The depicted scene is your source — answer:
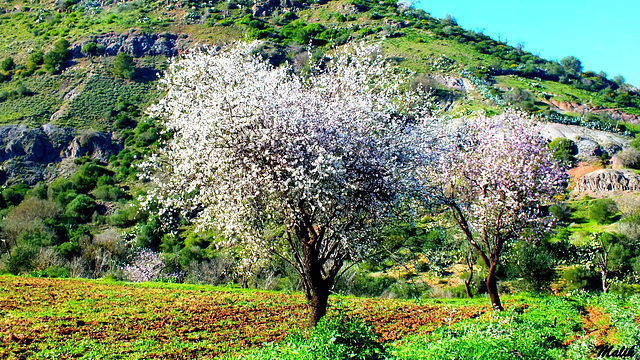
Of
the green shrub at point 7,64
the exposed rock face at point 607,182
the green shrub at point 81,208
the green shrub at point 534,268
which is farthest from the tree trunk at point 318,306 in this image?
the green shrub at point 7,64

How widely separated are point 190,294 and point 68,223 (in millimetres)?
35050

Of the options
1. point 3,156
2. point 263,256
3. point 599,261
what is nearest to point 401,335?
point 263,256

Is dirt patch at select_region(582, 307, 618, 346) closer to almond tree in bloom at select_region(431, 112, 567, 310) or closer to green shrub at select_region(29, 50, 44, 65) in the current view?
almond tree in bloom at select_region(431, 112, 567, 310)

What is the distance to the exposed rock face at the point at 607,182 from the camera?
5094 centimetres

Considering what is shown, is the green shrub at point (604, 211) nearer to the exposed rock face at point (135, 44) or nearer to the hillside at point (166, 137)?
the hillside at point (166, 137)

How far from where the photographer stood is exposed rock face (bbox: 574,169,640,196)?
50938 millimetres

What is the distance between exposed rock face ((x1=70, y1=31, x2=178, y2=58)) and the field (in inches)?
→ 2407

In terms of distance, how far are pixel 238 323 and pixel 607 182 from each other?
170 ft

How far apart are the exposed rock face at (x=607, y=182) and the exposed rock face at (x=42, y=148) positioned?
2264 inches

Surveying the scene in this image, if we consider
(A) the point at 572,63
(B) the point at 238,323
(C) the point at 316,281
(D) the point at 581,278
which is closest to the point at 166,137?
(B) the point at 238,323

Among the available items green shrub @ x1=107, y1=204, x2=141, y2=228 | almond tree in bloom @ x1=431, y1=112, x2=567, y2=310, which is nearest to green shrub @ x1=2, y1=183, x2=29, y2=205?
green shrub @ x1=107, y1=204, x2=141, y2=228

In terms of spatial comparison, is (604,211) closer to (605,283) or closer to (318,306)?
(605,283)

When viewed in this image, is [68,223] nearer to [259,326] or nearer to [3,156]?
[3,156]

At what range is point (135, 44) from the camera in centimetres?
7569
